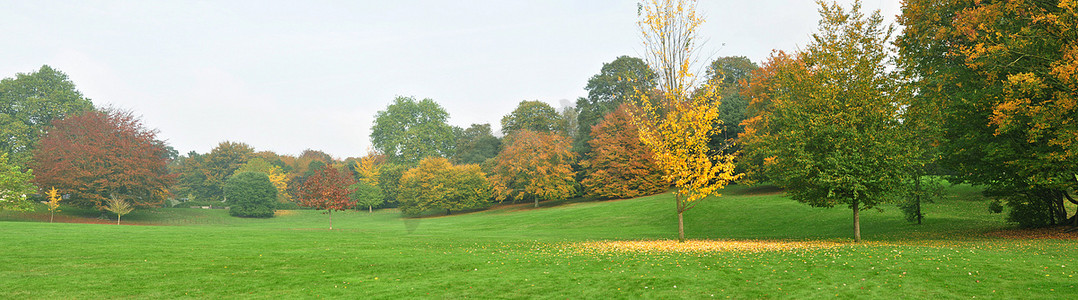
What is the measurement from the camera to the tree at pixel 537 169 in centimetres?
5006

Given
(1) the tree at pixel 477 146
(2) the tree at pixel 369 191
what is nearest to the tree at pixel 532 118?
(1) the tree at pixel 477 146

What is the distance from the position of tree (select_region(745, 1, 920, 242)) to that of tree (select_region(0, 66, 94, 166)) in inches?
2420

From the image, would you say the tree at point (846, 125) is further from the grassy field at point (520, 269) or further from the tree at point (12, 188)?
the tree at point (12, 188)

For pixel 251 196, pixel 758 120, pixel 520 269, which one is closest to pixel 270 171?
pixel 251 196

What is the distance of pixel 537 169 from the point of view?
165ft

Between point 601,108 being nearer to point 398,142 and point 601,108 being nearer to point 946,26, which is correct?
point 398,142

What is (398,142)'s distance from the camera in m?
74.6

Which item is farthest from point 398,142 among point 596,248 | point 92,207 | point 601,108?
point 596,248

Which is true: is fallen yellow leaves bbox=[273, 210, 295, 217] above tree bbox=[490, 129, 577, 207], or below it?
below

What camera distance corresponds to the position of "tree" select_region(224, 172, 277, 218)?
186 ft

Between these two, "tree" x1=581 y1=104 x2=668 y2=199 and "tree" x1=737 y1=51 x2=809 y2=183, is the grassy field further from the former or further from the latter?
"tree" x1=581 y1=104 x2=668 y2=199

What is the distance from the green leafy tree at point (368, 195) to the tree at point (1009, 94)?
5629 cm

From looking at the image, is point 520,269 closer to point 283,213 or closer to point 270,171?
point 283,213

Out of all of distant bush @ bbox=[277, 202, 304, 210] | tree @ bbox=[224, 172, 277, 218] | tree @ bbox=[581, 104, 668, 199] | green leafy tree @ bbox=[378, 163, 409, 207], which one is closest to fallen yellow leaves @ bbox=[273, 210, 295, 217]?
tree @ bbox=[224, 172, 277, 218]
